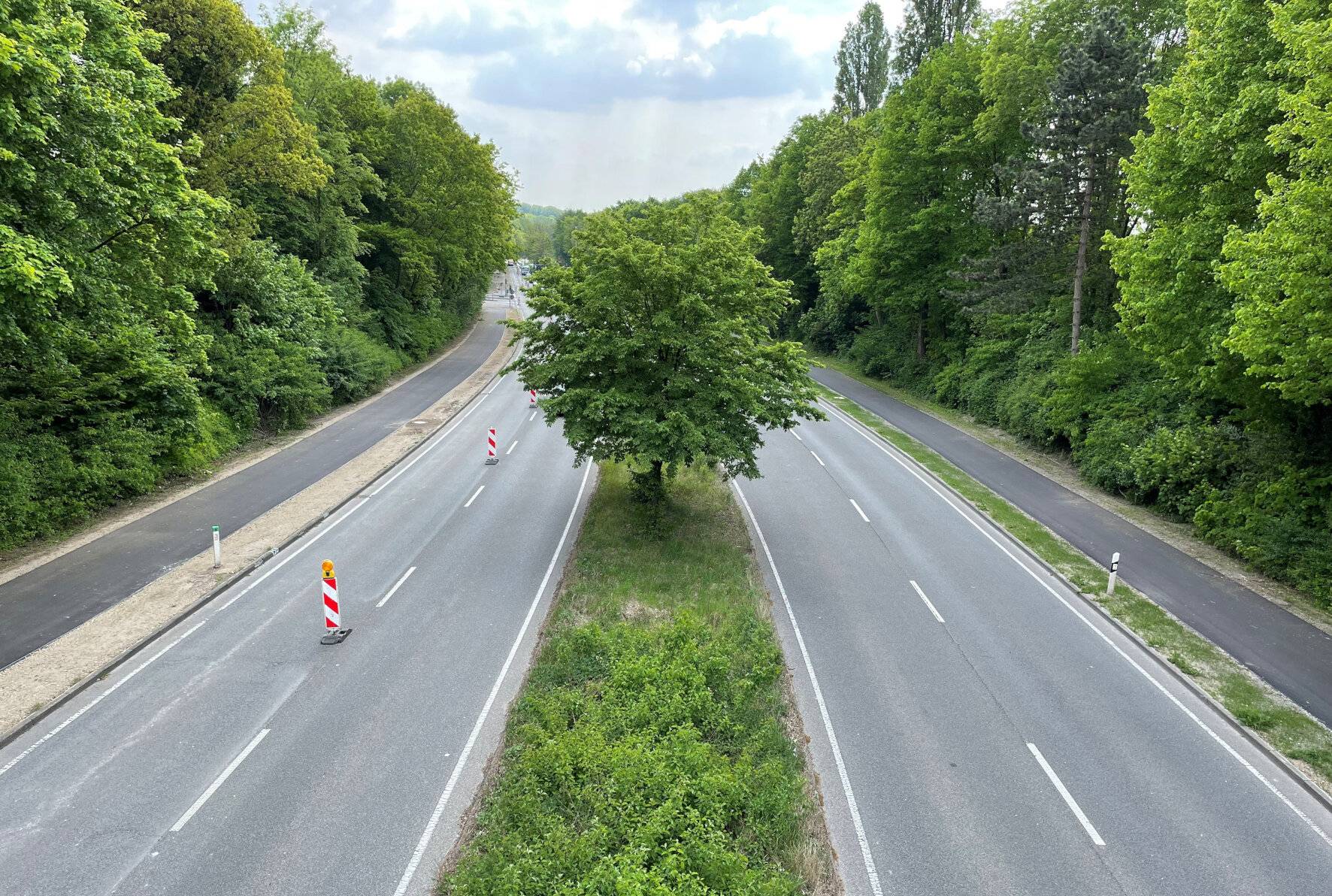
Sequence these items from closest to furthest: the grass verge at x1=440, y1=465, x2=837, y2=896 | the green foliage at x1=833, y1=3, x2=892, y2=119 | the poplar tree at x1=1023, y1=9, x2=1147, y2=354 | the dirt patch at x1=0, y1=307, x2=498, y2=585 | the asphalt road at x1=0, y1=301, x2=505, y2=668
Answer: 1. the grass verge at x1=440, y1=465, x2=837, y2=896
2. the asphalt road at x1=0, y1=301, x2=505, y2=668
3. the dirt patch at x1=0, y1=307, x2=498, y2=585
4. the poplar tree at x1=1023, y1=9, x2=1147, y2=354
5. the green foliage at x1=833, y1=3, x2=892, y2=119

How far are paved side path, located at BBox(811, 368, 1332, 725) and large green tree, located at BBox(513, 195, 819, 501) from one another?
816 centimetres

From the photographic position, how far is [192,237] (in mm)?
16781

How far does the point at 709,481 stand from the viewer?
2417 cm

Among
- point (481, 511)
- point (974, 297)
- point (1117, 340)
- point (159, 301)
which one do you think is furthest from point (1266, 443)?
point (159, 301)

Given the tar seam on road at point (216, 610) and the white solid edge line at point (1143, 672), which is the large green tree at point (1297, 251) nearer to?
the white solid edge line at point (1143, 672)

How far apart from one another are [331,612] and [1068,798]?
39.9 ft

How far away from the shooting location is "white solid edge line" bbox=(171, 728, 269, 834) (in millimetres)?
8900

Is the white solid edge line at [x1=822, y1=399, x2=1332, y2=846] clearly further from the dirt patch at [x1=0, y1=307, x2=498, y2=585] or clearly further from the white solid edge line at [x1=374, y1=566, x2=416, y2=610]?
the dirt patch at [x1=0, y1=307, x2=498, y2=585]

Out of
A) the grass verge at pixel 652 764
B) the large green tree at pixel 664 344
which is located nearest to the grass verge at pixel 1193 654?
the large green tree at pixel 664 344

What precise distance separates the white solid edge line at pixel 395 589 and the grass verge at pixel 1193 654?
14.9 meters

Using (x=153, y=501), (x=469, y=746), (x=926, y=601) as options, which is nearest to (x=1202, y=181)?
(x=926, y=601)

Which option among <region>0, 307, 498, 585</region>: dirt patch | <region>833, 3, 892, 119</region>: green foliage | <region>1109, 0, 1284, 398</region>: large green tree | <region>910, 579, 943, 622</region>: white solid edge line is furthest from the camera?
<region>833, 3, 892, 119</region>: green foliage

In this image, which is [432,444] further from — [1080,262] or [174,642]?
[1080,262]

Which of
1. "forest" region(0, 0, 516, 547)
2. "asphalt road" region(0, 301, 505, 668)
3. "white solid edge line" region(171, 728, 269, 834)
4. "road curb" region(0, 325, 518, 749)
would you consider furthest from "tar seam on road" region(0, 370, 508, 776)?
"forest" region(0, 0, 516, 547)
